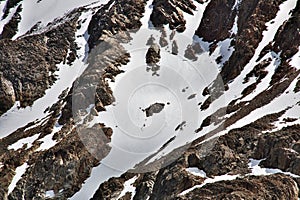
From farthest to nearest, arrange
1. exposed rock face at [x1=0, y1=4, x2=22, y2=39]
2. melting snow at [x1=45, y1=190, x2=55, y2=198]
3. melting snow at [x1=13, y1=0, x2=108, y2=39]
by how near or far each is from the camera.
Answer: melting snow at [x1=13, y1=0, x2=108, y2=39]
exposed rock face at [x1=0, y1=4, x2=22, y2=39]
melting snow at [x1=45, y1=190, x2=55, y2=198]

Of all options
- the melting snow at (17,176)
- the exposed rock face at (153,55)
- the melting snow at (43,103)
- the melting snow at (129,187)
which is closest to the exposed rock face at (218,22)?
the exposed rock face at (153,55)

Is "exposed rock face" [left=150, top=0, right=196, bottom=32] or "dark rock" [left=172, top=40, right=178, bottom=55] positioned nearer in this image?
→ "dark rock" [left=172, top=40, right=178, bottom=55]

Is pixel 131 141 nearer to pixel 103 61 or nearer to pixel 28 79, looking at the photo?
pixel 103 61

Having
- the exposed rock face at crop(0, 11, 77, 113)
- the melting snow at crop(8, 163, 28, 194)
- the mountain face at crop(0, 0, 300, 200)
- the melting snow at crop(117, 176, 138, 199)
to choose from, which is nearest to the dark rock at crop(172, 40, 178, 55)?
the mountain face at crop(0, 0, 300, 200)

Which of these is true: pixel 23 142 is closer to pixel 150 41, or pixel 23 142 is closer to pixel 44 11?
pixel 150 41

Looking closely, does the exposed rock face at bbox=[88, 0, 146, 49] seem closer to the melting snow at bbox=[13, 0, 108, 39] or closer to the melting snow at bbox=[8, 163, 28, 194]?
the melting snow at bbox=[13, 0, 108, 39]

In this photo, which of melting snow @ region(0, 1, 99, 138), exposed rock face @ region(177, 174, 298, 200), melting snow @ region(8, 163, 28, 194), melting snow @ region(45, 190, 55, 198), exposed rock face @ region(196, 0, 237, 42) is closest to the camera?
exposed rock face @ region(177, 174, 298, 200)

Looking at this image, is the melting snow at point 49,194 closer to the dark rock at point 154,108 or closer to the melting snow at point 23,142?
the melting snow at point 23,142
